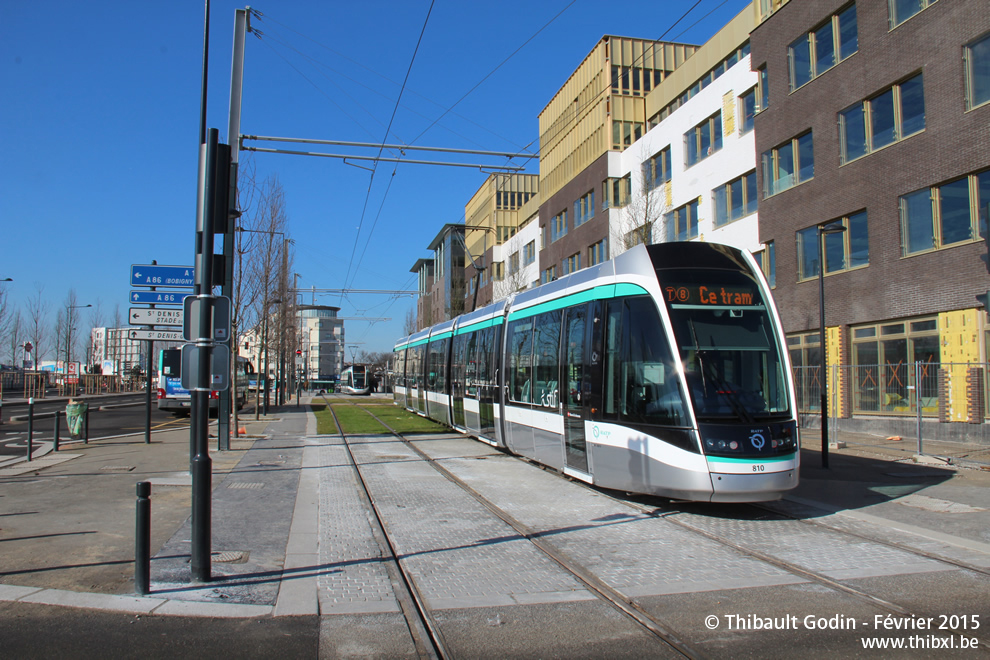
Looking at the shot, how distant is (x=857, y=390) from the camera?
21406mm

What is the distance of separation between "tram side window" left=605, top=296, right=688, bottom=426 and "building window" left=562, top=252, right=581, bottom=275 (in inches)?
1239

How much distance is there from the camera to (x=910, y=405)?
19.2 meters

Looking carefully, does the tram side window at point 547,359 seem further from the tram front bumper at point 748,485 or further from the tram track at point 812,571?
the tram front bumper at point 748,485

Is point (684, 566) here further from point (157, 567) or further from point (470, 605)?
point (157, 567)

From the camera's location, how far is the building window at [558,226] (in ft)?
145

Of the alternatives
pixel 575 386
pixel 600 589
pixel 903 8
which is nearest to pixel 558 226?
pixel 903 8

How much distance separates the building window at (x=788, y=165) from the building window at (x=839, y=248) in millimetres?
1923

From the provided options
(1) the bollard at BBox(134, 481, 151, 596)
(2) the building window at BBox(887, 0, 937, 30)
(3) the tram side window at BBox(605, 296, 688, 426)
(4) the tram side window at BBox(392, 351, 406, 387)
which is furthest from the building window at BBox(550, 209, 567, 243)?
(1) the bollard at BBox(134, 481, 151, 596)

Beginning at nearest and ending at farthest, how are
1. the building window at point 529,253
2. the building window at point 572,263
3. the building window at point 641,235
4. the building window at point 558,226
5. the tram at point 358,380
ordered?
1. the building window at point 641,235
2. the building window at point 572,263
3. the building window at point 558,226
4. the building window at point 529,253
5. the tram at point 358,380

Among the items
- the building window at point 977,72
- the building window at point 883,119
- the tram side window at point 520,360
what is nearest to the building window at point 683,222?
the building window at point 883,119

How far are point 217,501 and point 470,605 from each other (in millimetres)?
5848

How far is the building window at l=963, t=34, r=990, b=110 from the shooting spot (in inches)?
699

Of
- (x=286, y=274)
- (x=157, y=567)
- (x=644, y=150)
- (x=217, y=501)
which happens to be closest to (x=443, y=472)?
(x=217, y=501)

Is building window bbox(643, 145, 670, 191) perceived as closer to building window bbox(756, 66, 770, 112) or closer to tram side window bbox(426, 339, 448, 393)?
building window bbox(756, 66, 770, 112)
